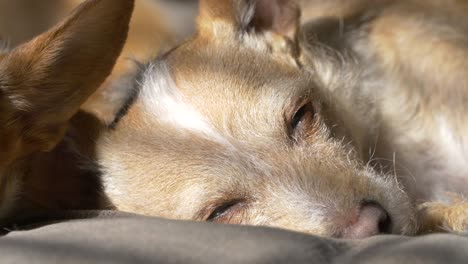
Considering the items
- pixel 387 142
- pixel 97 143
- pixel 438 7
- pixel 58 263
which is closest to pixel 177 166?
pixel 97 143

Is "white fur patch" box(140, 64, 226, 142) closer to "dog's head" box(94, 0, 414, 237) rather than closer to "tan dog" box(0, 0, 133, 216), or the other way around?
"dog's head" box(94, 0, 414, 237)

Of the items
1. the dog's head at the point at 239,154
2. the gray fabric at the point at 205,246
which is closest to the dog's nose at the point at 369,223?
the dog's head at the point at 239,154

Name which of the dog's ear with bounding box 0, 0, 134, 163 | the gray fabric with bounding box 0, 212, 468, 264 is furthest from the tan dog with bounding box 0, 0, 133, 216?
the gray fabric with bounding box 0, 212, 468, 264

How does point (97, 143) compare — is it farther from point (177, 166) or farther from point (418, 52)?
point (418, 52)

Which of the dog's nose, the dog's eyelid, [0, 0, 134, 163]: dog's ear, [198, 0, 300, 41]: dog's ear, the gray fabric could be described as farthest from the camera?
[198, 0, 300, 41]: dog's ear

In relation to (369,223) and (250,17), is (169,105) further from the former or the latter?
(369,223)

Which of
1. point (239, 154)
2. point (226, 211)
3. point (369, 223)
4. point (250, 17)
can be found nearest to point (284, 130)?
point (239, 154)
